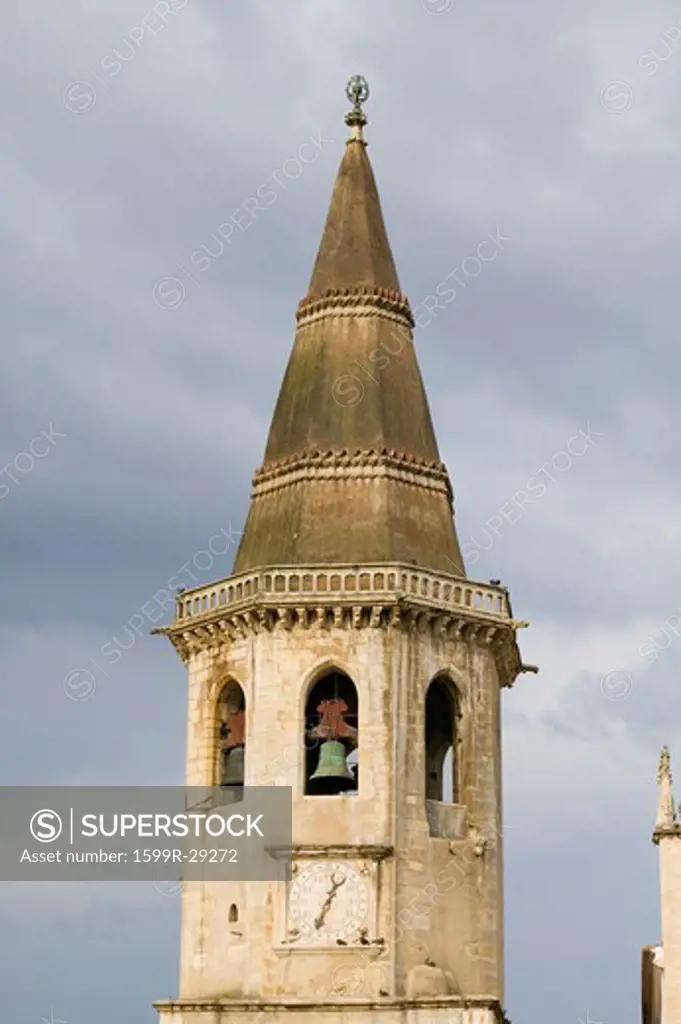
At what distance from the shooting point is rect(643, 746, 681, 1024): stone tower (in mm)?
40594

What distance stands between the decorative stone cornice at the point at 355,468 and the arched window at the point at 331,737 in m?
3.94

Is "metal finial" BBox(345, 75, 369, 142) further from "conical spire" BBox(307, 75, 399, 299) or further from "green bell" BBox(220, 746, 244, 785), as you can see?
"green bell" BBox(220, 746, 244, 785)

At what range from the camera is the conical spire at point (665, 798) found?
1626 inches

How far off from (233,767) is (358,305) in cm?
908

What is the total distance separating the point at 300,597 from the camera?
43156mm

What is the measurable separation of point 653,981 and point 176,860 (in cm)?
908

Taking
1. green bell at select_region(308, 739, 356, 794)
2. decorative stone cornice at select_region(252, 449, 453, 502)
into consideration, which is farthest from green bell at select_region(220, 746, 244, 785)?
decorative stone cornice at select_region(252, 449, 453, 502)

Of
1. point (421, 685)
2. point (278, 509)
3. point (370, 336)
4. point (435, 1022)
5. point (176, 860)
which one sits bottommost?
point (435, 1022)

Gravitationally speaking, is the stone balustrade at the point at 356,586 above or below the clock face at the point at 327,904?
above

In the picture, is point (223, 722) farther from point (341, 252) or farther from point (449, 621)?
point (341, 252)

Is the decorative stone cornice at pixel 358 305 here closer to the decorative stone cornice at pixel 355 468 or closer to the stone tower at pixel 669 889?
the decorative stone cornice at pixel 355 468

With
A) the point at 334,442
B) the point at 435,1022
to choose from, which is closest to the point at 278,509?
the point at 334,442

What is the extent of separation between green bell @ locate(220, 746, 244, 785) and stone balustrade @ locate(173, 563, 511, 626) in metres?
2.59

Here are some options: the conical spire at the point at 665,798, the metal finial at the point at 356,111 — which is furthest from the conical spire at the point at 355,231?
the conical spire at the point at 665,798
